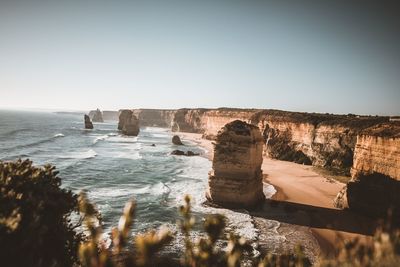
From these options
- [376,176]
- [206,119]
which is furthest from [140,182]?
[206,119]

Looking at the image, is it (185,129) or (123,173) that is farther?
(185,129)

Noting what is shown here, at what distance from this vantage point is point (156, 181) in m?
35.5

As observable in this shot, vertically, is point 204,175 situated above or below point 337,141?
below

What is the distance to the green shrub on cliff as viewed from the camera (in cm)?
806

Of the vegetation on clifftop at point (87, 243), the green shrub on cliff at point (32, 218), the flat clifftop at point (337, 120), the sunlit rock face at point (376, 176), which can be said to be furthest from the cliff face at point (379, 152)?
the green shrub on cliff at point (32, 218)

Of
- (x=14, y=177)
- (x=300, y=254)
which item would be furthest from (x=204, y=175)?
(x=300, y=254)

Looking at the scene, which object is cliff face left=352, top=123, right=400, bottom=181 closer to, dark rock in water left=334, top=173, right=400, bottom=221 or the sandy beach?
dark rock in water left=334, top=173, right=400, bottom=221

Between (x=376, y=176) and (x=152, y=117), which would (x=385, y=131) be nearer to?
(x=376, y=176)

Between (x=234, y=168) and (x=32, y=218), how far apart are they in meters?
17.6

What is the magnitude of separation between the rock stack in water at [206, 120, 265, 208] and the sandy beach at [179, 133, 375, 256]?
6.45 ft

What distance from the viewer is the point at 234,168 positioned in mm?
24781

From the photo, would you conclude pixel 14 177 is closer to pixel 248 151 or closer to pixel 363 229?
pixel 248 151

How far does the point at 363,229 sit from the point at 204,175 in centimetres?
2118

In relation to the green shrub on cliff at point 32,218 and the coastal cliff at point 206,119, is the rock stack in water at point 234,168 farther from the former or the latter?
the coastal cliff at point 206,119
